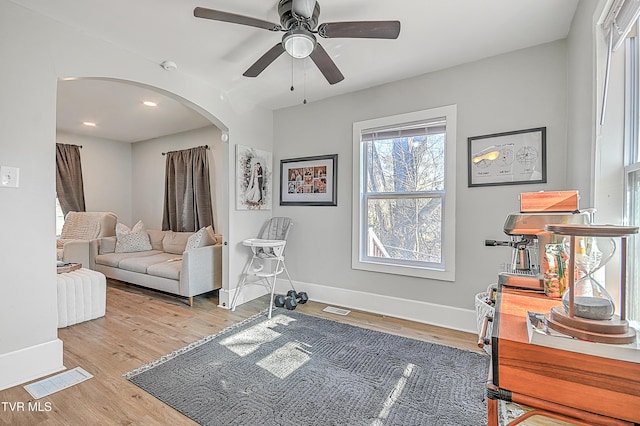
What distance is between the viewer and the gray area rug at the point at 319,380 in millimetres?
1681

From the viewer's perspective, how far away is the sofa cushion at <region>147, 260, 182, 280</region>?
143 inches

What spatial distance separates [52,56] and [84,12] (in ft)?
1.26

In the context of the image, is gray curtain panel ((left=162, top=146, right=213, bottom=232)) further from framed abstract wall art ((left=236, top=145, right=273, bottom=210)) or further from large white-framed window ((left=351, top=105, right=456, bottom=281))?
large white-framed window ((left=351, top=105, right=456, bottom=281))

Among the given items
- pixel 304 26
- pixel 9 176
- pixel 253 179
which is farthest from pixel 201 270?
pixel 304 26

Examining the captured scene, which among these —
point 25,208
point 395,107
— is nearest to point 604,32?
point 395,107

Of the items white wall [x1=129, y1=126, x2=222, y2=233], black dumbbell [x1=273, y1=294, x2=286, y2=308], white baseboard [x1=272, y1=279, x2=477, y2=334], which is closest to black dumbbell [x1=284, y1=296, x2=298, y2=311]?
black dumbbell [x1=273, y1=294, x2=286, y2=308]

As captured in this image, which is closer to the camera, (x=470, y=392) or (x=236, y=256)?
(x=470, y=392)

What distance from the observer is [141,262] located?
406cm

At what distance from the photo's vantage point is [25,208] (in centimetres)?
199

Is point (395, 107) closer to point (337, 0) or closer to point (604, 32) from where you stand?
point (337, 0)

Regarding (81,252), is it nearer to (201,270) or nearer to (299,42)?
(201,270)

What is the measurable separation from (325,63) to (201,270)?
2.81m

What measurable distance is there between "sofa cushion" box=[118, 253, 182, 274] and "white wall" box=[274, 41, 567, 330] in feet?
5.99

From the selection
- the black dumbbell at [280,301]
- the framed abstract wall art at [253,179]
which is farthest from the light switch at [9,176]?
the black dumbbell at [280,301]
